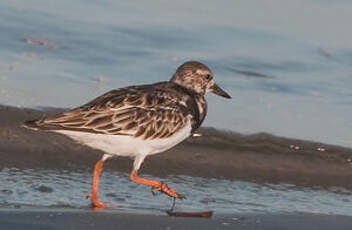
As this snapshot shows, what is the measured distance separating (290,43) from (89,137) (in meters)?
5.58

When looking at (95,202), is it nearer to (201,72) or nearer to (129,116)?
(129,116)

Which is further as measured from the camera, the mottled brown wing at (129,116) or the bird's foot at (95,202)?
the mottled brown wing at (129,116)

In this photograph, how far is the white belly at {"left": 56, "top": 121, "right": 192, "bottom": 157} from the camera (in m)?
6.57

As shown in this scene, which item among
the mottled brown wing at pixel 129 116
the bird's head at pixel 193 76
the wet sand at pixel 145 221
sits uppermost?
the bird's head at pixel 193 76

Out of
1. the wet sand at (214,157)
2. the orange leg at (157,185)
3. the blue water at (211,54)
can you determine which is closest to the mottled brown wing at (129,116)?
the orange leg at (157,185)

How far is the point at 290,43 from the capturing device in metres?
11.7

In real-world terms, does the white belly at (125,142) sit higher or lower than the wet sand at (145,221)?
higher

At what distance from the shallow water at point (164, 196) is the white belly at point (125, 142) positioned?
0.33 metres

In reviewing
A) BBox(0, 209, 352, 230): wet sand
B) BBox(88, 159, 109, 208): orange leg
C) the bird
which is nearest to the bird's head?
the bird

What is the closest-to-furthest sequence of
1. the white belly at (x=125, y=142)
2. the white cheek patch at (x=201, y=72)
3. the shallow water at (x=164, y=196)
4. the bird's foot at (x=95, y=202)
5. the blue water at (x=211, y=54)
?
the bird's foot at (x=95, y=202)
the shallow water at (x=164, y=196)
the white belly at (x=125, y=142)
the white cheek patch at (x=201, y=72)
the blue water at (x=211, y=54)

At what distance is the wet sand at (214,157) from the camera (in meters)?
7.61

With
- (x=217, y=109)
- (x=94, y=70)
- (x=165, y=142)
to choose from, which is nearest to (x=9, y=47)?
(x=94, y=70)

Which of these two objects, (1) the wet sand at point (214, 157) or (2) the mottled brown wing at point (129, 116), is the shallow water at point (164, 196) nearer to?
(1) the wet sand at point (214, 157)

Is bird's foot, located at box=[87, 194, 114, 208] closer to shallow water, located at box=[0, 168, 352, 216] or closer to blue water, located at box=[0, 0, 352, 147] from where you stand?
shallow water, located at box=[0, 168, 352, 216]
